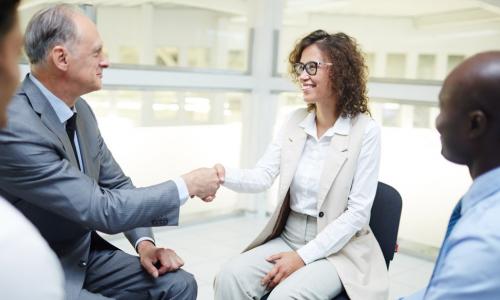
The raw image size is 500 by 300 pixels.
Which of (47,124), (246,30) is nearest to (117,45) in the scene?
(246,30)

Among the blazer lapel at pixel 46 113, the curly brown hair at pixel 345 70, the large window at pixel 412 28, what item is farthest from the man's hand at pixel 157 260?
the large window at pixel 412 28

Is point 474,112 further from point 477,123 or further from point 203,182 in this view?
point 203,182

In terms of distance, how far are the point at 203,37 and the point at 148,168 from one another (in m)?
1.22

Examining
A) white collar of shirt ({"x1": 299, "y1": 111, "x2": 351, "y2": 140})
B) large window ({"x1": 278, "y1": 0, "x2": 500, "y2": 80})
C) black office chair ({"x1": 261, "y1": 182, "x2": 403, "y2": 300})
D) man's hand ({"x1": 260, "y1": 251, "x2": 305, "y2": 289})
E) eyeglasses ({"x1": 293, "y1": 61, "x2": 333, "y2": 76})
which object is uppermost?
large window ({"x1": 278, "y1": 0, "x2": 500, "y2": 80})

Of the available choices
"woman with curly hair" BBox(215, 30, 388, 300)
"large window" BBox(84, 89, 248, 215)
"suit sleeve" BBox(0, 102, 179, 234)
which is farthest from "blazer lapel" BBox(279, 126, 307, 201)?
"large window" BBox(84, 89, 248, 215)

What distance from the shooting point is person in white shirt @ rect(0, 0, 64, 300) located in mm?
585

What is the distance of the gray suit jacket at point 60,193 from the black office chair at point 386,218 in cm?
82

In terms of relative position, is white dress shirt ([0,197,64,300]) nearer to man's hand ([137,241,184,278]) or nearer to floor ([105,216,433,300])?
man's hand ([137,241,184,278])

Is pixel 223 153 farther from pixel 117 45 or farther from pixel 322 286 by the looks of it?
pixel 322 286

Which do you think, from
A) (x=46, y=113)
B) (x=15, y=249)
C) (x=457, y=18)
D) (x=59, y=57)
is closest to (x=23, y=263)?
(x=15, y=249)

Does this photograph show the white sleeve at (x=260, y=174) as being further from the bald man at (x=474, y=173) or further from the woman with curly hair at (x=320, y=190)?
the bald man at (x=474, y=173)

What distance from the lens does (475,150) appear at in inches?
41.2

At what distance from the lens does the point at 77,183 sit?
1.54m

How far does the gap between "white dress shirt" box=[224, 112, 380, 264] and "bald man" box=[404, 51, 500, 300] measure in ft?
2.67
